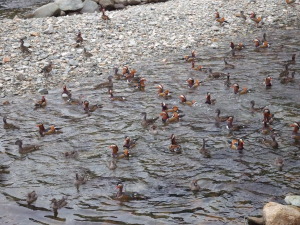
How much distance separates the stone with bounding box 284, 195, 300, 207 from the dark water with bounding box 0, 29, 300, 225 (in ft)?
0.84

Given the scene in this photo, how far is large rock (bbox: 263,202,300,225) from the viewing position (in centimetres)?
973

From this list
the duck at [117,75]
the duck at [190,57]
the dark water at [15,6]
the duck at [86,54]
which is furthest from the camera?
the dark water at [15,6]

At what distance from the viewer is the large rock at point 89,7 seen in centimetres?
3062

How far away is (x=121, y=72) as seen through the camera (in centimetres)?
2052

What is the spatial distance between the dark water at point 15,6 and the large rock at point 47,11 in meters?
2.39

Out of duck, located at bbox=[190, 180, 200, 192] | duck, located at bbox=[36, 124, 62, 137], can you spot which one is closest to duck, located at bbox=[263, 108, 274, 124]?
duck, located at bbox=[190, 180, 200, 192]

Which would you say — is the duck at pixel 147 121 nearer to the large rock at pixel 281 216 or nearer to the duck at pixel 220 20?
the large rock at pixel 281 216

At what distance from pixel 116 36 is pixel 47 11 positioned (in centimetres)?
694

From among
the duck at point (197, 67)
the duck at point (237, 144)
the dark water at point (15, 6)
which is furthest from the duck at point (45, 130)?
the dark water at point (15, 6)

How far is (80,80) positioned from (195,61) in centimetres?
494

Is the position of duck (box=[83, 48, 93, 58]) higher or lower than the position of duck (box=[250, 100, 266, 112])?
higher

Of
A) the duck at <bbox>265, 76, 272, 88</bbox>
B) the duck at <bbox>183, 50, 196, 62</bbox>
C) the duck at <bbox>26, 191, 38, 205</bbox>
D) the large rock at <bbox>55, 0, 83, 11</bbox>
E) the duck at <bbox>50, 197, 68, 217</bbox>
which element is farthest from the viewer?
the large rock at <bbox>55, 0, 83, 11</bbox>

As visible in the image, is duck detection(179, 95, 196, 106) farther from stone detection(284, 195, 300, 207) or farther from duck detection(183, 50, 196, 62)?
stone detection(284, 195, 300, 207)

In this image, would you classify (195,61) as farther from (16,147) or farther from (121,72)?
(16,147)
